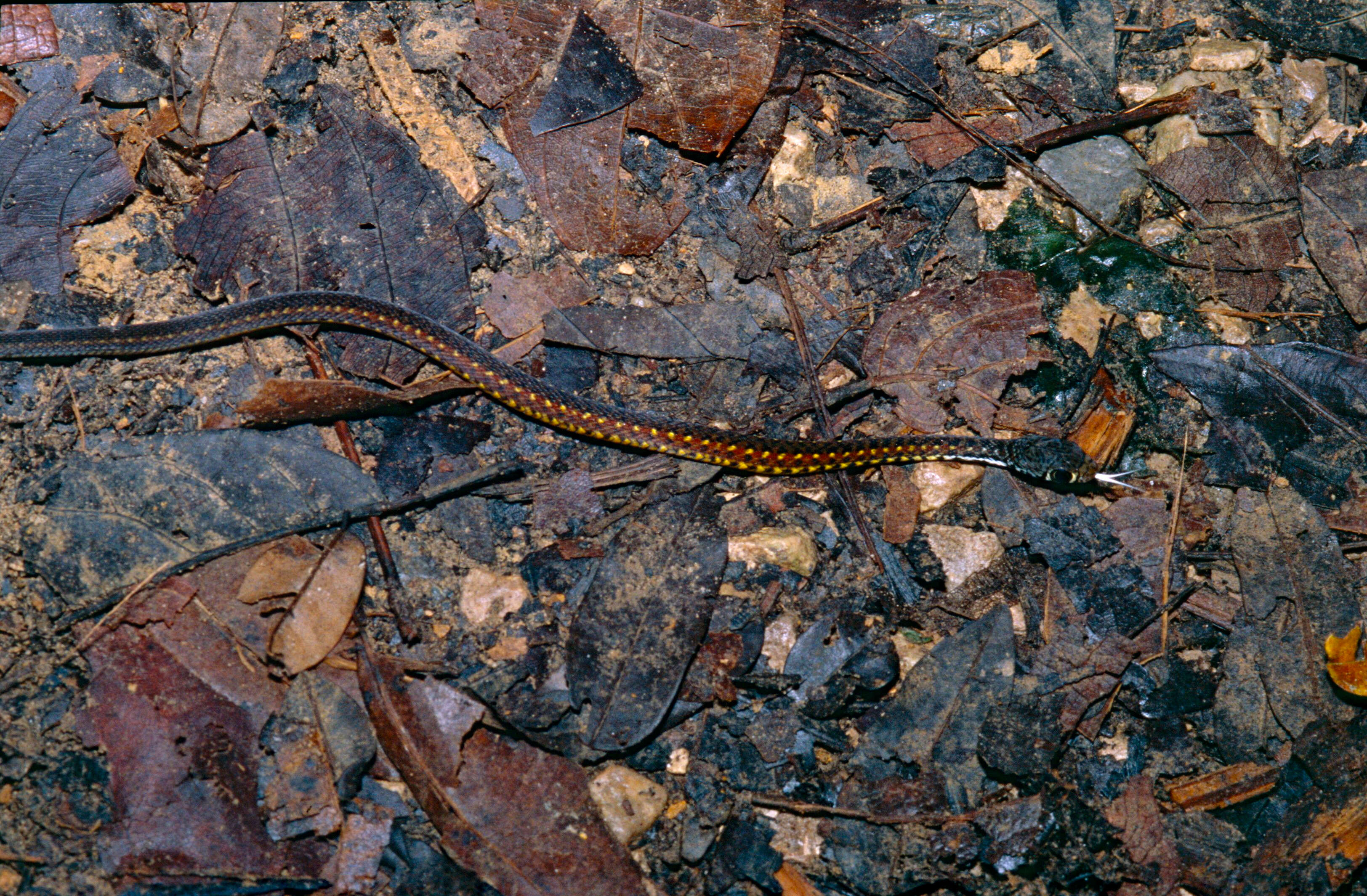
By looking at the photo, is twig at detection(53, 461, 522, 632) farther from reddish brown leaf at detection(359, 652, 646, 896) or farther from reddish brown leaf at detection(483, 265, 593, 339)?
reddish brown leaf at detection(483, 265, 593, 339)

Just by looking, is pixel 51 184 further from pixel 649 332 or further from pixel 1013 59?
pixel 1013 59

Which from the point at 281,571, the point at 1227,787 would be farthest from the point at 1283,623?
the point at 281,571

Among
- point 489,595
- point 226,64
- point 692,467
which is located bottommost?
point 489,595

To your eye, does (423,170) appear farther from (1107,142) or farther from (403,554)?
(1107,142)

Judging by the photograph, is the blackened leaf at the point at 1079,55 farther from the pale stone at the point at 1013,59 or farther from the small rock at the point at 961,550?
the small rock at the point at 961,550

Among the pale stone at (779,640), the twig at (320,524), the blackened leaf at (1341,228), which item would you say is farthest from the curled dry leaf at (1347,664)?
the twig at (320,524)

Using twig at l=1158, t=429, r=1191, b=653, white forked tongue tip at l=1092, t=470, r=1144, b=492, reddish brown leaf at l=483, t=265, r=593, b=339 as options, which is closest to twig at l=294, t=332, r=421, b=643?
reddish brown leaf at l=483, t=265, r=593, b=339
